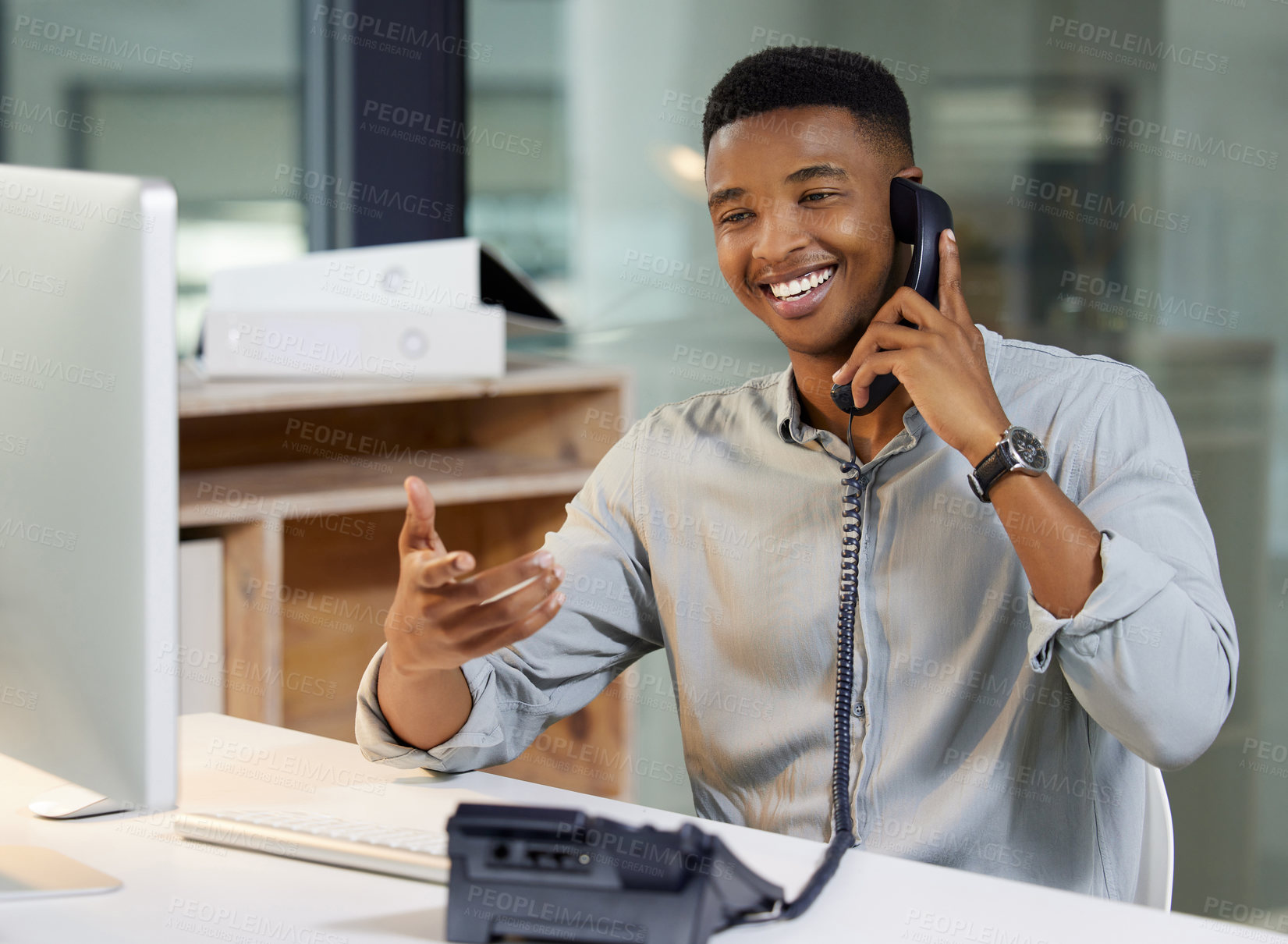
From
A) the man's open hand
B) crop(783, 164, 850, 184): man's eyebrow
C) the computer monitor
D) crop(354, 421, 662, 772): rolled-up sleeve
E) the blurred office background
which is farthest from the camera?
the blurred office background

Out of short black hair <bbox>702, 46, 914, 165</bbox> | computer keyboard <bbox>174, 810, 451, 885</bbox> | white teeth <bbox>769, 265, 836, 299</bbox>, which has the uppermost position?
short black hair <bbox>702, 46, 914, 165</bbox>

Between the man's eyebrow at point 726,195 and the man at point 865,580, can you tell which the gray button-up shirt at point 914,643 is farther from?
the man's eyebrow at point 726,195

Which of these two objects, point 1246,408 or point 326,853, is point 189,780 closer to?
point 326,853

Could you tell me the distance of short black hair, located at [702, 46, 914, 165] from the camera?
1.25 metres

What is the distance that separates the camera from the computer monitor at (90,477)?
0.72 meters

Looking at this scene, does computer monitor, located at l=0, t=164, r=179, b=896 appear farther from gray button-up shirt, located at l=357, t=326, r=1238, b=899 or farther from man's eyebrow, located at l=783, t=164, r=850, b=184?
man's eyebrow, located at l=783, t=164, r=850, b=184

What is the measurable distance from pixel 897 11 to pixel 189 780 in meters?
1.72

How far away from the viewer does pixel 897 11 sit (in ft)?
7.11

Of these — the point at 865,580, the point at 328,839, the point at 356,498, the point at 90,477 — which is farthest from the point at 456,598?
the point at 356,498

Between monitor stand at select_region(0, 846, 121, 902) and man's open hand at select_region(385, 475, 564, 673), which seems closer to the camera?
monitor stand at select_region(0, 846, 121, 902)

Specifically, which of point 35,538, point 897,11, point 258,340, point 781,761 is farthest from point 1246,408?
point 35,538

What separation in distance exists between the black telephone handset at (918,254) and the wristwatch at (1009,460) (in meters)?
0.15

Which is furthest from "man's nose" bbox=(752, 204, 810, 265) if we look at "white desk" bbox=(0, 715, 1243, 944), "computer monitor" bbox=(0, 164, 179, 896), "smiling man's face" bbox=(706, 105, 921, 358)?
"computer monitor" bbox=(0, 164, 179, 896)

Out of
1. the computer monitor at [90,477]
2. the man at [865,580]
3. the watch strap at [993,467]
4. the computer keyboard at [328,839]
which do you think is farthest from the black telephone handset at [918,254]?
the computer monitor at [90,477]
